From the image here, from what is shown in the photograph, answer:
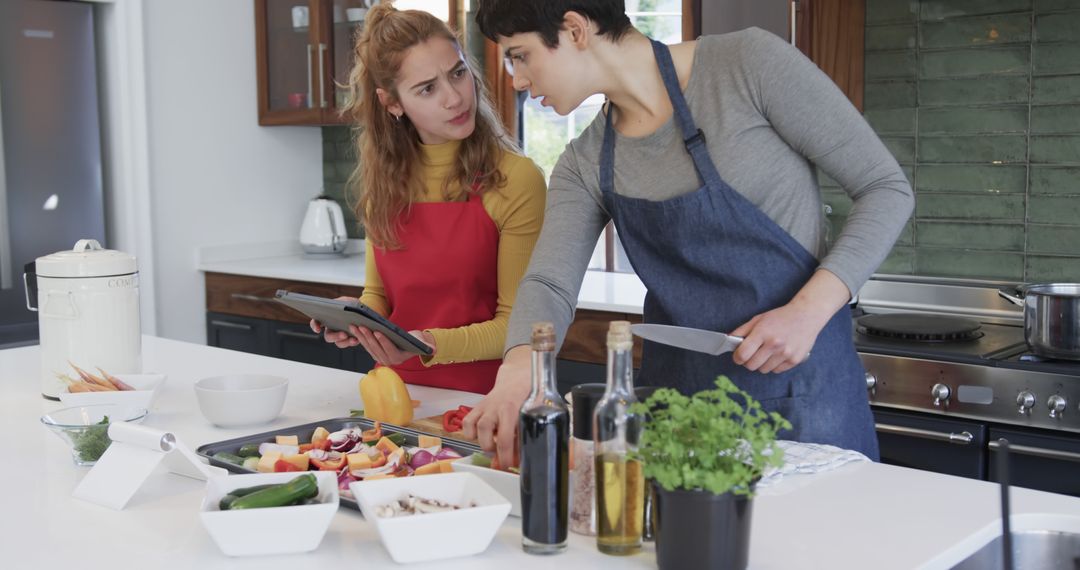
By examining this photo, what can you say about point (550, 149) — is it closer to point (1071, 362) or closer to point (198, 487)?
point (1071, 362)

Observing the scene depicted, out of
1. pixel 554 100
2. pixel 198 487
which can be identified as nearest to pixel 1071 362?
pixel 554 100

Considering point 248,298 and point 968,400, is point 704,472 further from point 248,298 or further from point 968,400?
point 248,298

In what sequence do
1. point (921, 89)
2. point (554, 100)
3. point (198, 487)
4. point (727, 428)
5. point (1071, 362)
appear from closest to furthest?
point (727, 428)
point (198, 487)
point (554, 100)
point (1071, 362)
point (921, 89)

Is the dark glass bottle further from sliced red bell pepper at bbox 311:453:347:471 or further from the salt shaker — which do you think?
sliced red bell pepper at bbox 311:453:347:471

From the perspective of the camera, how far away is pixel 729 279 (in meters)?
1.84

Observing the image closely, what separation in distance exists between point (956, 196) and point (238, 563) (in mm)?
2528

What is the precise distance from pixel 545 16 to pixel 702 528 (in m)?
0.89

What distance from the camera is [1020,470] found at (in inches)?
99.7

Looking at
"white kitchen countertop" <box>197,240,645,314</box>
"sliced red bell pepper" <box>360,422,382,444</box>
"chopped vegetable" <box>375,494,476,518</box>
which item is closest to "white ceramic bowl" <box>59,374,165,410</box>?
"sliced red bell pepper" <box>360,422,382,444</box>

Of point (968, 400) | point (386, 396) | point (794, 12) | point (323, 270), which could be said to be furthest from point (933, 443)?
point (323, 270)

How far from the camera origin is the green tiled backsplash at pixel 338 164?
478 cm

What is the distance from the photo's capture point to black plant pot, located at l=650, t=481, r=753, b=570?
1110 millimetres

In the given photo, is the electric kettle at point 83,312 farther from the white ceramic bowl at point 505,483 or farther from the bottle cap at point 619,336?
the bottle cap at point 619,336

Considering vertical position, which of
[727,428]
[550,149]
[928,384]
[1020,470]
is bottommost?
[1020,470]
